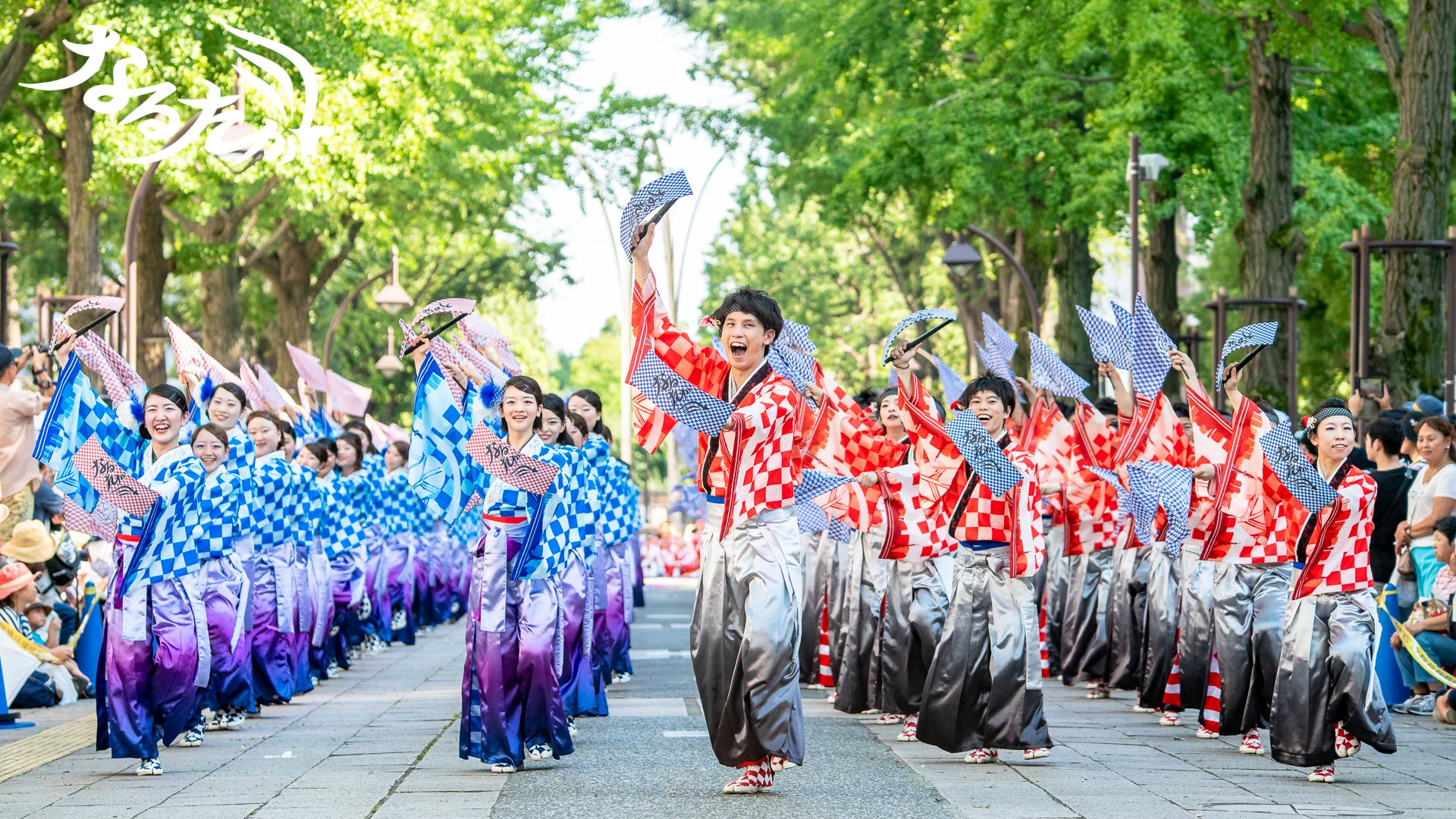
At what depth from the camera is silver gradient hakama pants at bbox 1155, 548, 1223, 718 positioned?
33.4 ft

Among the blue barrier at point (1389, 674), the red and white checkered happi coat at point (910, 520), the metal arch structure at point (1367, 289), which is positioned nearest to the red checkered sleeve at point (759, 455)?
the red and white checkered happi coat at point (910, 520)

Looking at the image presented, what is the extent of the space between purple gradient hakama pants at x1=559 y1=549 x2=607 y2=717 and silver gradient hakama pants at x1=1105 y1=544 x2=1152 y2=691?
11.3ft

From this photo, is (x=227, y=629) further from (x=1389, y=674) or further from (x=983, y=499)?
(x=1389, y=674)

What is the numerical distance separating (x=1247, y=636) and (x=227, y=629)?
5174 mm

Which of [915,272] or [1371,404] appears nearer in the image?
[1371,404]

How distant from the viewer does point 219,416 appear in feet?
32.8

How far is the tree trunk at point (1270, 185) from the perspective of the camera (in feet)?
66.8

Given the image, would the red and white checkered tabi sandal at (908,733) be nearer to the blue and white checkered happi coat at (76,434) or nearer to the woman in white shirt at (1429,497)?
the woman in white shirt at (1429,497)

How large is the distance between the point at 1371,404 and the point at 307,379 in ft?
26.1

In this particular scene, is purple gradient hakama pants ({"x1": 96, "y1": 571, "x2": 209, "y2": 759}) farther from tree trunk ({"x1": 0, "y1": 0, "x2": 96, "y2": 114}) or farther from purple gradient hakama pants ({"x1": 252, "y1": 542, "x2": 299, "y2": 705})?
tree trunk ({"x1": 0, "y1": 0, "x2": 96, "y2": 114})

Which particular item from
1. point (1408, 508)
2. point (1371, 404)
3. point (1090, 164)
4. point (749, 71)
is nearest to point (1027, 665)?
point (1408, 508)

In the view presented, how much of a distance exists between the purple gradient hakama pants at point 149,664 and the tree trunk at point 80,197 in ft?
40.8

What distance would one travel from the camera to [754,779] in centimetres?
754

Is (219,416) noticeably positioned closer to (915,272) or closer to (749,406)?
(749,406)
